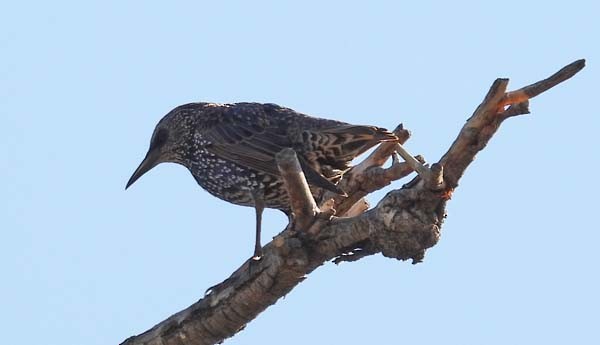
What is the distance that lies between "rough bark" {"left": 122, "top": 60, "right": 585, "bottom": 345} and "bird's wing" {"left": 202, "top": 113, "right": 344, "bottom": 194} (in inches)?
48.7

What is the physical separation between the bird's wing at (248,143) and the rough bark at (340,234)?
4.05 feet

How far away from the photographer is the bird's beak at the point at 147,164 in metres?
10.4

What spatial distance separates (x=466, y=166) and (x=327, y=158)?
1.83 metres

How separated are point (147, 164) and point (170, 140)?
41cm

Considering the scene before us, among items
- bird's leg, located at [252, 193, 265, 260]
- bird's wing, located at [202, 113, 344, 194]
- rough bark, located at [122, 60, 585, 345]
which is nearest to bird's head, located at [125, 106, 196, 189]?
bird's wing, located at [202, 113, 344, 194]

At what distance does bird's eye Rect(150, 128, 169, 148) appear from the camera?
33.9 feet

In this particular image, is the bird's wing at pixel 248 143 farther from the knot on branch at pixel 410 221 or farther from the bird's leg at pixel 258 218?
the knot on branch at pixel 410 221

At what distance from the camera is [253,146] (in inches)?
360

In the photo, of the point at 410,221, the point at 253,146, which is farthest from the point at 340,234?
the point at 253,146

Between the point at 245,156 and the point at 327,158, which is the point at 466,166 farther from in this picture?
the point at 245,156

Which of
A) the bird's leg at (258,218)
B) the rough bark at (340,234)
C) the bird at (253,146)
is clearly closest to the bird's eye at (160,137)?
the bird at (253,146)

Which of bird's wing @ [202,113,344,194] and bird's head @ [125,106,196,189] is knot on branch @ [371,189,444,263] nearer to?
bird's wing @ [202,113,344,194]

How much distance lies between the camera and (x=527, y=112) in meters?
6.89

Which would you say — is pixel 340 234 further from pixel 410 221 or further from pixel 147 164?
pixel 147 164
